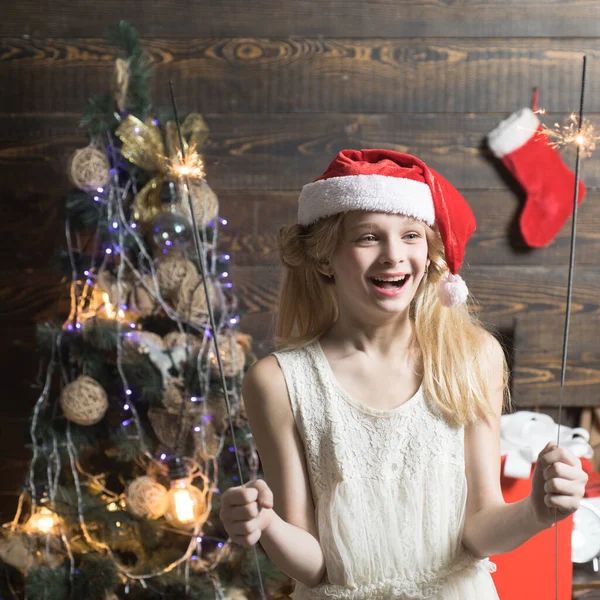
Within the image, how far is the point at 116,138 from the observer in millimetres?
1933

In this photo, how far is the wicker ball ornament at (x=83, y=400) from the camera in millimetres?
1869

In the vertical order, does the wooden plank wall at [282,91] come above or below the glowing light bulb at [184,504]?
A: above

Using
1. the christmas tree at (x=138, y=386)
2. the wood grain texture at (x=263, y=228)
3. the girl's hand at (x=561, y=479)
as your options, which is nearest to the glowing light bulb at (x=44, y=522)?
the christmas tree at (x=138, y=386)

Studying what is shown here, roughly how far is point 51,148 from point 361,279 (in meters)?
1.39

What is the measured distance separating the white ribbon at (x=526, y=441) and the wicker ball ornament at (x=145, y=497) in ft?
2.58

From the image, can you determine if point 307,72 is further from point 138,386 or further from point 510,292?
point 138,386

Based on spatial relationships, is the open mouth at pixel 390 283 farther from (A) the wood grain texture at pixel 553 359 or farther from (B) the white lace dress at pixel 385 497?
(A) the wood grain texture at pixel 553 359

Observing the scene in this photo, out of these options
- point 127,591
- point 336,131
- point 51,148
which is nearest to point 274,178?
A: point 336,131

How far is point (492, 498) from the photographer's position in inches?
46.3

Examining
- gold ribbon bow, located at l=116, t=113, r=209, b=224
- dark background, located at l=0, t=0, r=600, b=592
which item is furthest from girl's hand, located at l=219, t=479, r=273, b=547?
dark background, located at l=0, t=0, r=600, b=592

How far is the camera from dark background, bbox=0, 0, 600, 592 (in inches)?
87.0

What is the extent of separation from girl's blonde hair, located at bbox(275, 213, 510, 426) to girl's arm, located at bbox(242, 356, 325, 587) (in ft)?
0.28

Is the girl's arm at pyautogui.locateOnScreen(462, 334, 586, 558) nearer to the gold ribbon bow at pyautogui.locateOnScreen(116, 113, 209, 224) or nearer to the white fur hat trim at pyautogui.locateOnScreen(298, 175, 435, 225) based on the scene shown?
the white fur hat trim at pyautogui.locateOnScreen(298, 175, 435, 225)

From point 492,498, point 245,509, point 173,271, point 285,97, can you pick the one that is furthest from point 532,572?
point 285,97
